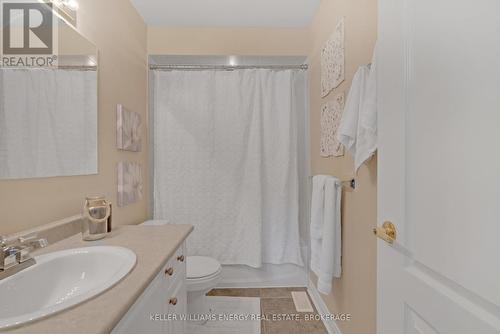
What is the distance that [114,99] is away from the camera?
1668mm

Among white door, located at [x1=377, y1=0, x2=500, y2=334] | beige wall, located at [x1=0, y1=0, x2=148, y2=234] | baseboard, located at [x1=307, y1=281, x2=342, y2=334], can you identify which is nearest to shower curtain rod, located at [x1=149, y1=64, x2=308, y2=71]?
beige wall, located at [x1=0, y1=0, x2=148, y2=234]

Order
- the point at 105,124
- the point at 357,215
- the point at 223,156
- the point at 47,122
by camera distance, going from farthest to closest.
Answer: the point at 223,156 → the point at 105,124 → the point at 357,215 → the point at 47,122

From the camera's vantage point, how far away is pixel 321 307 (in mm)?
1859

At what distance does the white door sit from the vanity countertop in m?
0.78

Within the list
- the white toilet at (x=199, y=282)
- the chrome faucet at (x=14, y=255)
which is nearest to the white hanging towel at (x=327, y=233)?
the white toilet at (x=199, y=282)

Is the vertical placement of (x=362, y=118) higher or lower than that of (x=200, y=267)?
A: higher

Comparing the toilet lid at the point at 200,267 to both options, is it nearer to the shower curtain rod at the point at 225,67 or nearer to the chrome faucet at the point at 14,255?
the chrome faucet at the point at 14,255

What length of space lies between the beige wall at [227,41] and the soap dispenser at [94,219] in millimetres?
1704

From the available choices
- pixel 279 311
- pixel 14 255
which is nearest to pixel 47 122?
pixel 14 255

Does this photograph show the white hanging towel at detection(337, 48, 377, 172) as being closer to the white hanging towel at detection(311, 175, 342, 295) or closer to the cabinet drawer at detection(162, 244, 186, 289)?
the white hanging towel at detection(311, 175, 342, 295)

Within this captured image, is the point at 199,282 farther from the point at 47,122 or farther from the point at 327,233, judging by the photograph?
the point at 47,122

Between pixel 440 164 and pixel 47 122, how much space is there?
5.01 feet

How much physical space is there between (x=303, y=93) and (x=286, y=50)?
45 cm

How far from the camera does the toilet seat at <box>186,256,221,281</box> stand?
5.38 feet
